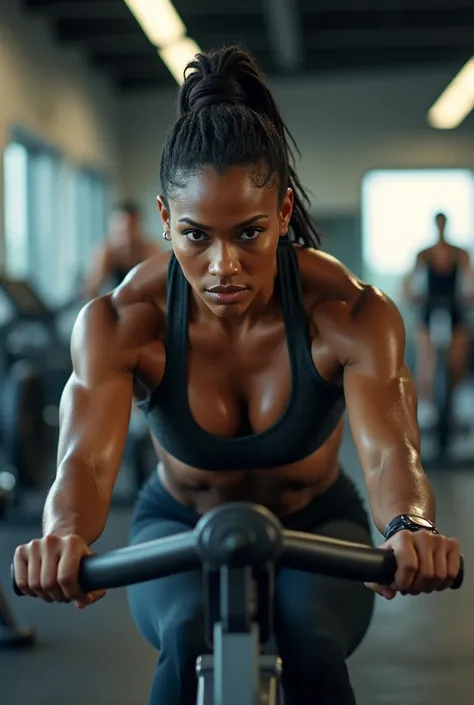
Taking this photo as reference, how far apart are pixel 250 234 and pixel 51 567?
448 mm

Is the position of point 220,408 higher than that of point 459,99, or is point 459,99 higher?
point 459,99

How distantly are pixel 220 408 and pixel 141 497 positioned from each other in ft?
0.86

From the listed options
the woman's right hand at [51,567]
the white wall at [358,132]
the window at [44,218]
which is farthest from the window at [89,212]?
the woman's right hand at [51,567]

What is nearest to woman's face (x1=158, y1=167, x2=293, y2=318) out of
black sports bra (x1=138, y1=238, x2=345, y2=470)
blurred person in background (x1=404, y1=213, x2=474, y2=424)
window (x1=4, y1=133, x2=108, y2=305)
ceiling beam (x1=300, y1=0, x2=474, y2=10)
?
black sports bra (x1=138, y1=238, x2=345, y2=470)

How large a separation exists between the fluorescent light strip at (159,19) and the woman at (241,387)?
208 inches

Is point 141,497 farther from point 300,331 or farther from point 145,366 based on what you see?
point 300,331

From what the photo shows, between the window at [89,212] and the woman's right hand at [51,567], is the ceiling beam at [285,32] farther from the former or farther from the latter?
the woman's right hand at [51,567]

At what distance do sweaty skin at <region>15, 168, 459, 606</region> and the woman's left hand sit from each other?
9 cm

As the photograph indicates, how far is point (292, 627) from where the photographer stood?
1.33 metres

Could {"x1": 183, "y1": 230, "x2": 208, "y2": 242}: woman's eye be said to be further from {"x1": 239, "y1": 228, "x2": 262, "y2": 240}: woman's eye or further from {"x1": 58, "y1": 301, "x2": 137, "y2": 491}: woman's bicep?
{"x1": 58, "y1": 301, "x2": 137, "y2": 491}: woman's bicep

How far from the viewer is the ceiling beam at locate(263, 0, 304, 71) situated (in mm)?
7664

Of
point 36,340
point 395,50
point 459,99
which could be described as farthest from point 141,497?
point 395,50

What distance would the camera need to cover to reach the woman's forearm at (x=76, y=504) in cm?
128

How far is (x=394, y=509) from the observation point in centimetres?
129
